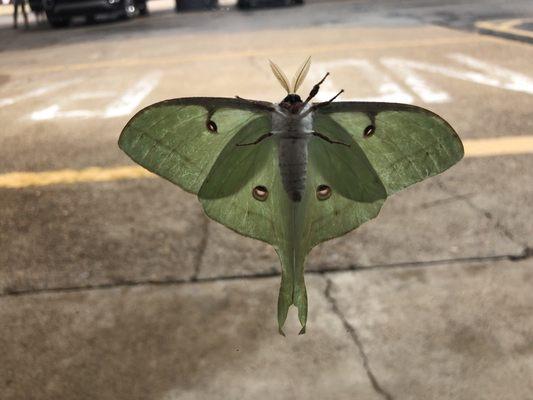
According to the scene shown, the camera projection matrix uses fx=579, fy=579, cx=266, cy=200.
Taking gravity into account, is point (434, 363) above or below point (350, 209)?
below

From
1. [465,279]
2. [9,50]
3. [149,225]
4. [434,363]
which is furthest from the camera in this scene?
[9,50]

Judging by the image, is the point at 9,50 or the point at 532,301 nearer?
the point at 532,301

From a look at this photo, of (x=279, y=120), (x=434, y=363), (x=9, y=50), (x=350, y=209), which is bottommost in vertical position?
(x=9, y=50)

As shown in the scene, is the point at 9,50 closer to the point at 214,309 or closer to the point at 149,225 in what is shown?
the point at 149,225

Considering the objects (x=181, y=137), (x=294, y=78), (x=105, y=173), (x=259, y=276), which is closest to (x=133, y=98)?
(x=105, y=173)

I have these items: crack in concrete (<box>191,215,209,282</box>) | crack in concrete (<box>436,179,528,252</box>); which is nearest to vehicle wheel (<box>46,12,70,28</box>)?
crack in concrete (<box>191,215,209,282</box>)

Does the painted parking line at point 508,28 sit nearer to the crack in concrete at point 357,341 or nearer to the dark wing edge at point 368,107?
the crack in concrete at point 357,341

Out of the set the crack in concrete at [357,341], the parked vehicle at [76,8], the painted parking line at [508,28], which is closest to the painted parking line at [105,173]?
the crack in concrete at [357,341]

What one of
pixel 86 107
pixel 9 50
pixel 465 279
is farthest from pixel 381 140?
pixel 9 50
